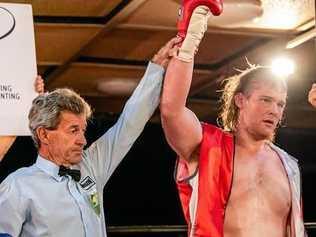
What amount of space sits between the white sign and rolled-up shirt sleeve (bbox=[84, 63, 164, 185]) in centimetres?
29

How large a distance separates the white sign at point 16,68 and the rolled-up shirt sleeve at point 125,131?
0.95 ft

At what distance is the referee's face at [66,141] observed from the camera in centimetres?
210

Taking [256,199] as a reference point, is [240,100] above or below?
above

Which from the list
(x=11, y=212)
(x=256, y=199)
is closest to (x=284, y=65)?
(x=256, y=199)

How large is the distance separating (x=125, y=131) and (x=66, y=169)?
0.79 feet

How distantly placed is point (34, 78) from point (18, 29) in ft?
0.59

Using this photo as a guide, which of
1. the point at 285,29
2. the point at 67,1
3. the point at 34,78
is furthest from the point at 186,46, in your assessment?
the point at 285,29

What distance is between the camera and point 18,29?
244 centimetres

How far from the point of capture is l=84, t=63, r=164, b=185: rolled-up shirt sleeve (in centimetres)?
223

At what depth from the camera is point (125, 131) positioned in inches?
87.9

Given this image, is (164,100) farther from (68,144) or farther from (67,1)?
(67,1)

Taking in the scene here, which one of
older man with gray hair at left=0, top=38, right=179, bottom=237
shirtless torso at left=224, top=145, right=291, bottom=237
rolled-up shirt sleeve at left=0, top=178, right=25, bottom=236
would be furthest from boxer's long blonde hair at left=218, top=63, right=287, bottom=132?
rolled-up shirt sleeve at left=0, top=178, right=25, bottom=236

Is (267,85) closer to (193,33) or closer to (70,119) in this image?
(193,33)

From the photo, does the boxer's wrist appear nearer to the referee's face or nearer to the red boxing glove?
the red boxing glove
